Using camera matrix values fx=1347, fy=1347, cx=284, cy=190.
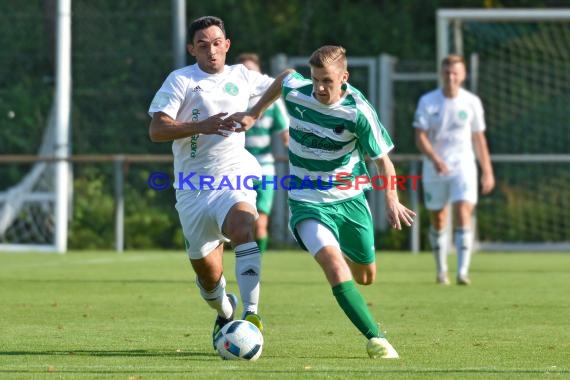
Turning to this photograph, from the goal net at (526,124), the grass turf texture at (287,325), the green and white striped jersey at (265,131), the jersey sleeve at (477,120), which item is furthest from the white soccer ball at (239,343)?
the goal net at (526,124)

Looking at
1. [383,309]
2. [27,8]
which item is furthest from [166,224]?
[383,309]

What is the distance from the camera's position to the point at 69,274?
1486cm

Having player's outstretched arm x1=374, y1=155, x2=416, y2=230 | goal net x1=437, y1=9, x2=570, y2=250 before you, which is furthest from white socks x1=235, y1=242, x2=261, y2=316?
goal net x1=437, y1=9, x2=570, y2=250

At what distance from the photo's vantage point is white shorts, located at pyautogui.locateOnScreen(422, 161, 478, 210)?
13.6 m

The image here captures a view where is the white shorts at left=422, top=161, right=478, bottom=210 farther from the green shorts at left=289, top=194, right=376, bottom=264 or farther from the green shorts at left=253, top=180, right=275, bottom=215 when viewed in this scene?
the green shorts at left=289, top=194, right=376, bottom=264

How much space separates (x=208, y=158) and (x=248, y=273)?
34.2 inches

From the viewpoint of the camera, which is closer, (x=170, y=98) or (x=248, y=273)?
(x=248, y=273)

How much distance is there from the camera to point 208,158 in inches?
336

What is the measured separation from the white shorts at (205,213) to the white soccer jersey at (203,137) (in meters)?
0.07

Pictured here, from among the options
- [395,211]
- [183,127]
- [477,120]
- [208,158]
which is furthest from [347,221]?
[477,120]

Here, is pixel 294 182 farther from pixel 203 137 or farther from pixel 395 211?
pixel 395 211

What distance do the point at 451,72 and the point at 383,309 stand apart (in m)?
3.60

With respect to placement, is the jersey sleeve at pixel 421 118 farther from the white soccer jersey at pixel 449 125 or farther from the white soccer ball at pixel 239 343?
the white soccer ball at pixel 239 343

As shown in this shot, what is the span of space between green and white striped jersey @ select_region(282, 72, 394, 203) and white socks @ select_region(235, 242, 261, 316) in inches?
16.8
